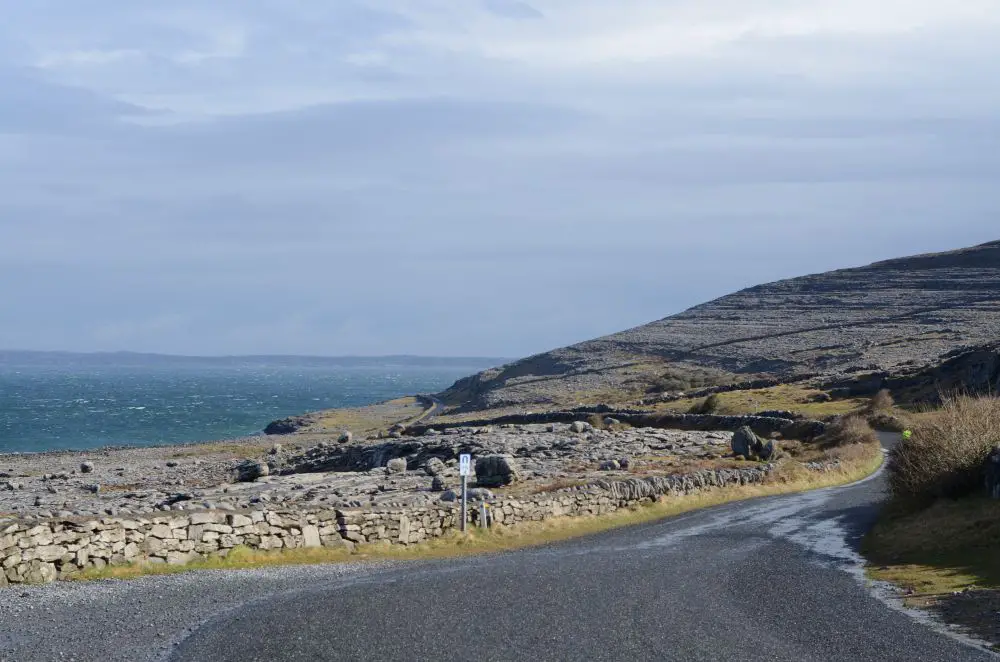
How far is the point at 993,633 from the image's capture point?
548 inches

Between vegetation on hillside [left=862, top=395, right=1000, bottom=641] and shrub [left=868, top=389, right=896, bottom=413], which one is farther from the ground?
vegetation on hillside [left=862, top=395, right=1000, bottom=641]

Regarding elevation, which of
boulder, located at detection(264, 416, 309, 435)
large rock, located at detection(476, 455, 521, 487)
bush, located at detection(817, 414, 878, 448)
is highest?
large rock, located at detection(476, 455, 521, 487)

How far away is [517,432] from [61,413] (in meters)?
93.3

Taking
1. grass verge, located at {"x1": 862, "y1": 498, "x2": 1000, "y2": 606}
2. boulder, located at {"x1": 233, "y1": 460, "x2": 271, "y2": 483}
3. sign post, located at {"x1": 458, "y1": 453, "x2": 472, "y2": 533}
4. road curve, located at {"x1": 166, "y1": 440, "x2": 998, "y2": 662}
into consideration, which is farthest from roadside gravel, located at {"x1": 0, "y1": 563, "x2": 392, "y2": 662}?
boulder, located at {"x1": 233, "y1": 460, "x2": 271, "y2": 483}

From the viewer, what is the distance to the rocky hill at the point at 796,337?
10200cm

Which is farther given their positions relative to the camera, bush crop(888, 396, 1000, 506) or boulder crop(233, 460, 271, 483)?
boulder crop(233, 460, 271, 483)

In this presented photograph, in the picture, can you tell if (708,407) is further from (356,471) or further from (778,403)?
(356,471)

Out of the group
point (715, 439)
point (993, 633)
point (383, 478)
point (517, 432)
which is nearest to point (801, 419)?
point (715, 439)

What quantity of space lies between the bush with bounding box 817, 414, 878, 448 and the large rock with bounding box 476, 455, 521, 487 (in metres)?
19.9

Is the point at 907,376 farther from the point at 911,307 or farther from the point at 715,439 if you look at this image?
the point at 911,307

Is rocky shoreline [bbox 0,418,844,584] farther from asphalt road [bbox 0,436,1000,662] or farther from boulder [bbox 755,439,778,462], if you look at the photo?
asphalt road [bbox 0,436,1000,662]

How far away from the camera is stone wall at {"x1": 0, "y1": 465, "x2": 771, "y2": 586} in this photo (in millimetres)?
17172

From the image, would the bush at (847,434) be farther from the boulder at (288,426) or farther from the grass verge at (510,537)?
the boulder at (288,426)

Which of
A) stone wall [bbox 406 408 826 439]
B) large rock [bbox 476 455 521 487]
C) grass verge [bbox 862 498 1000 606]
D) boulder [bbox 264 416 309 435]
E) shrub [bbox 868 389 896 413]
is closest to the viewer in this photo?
grass verge [bbox 862 498 1000 606]
